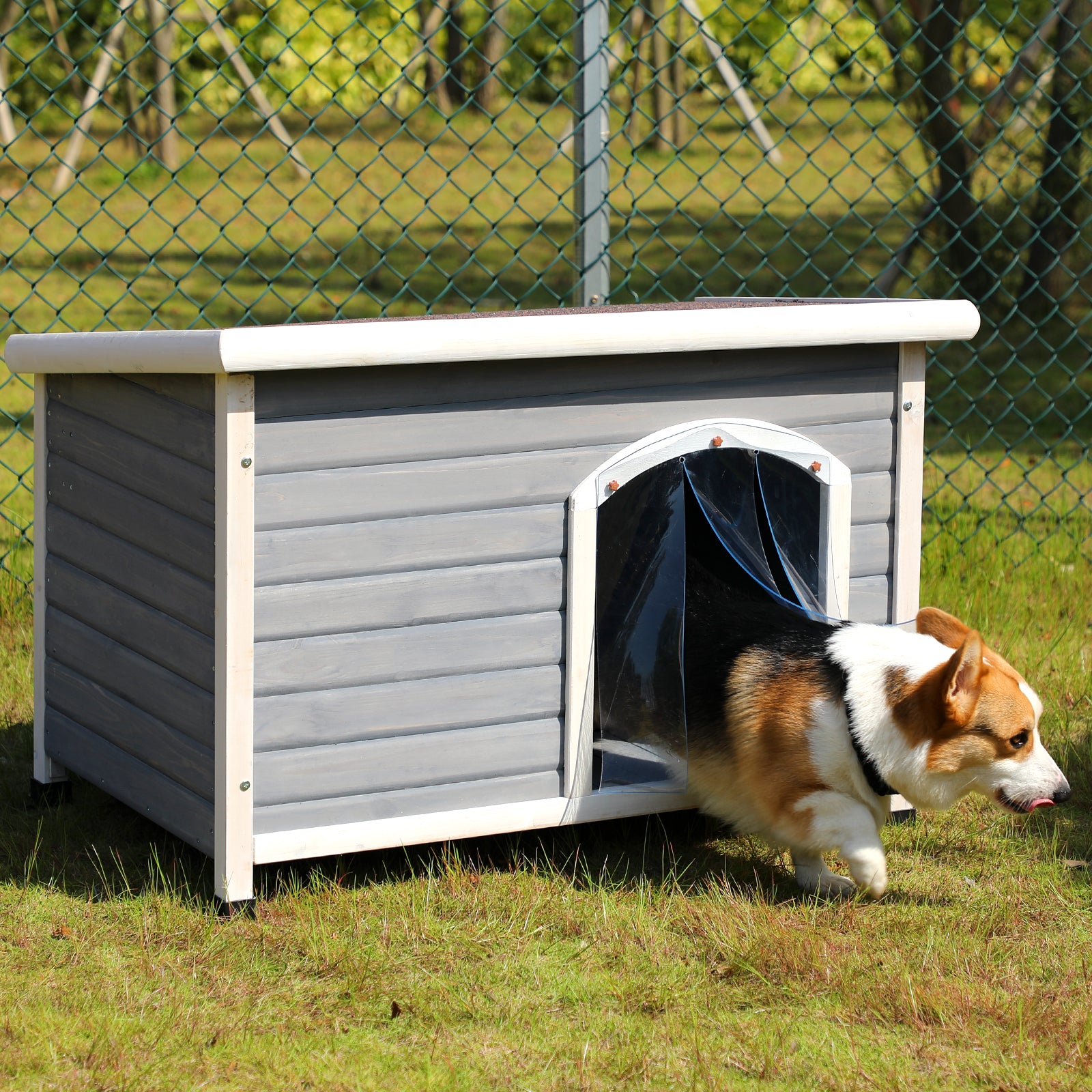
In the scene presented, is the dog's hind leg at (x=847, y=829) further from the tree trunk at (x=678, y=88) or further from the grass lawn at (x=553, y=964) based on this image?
the tree trunk at (x=678, y=88)

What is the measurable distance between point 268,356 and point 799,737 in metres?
1.11

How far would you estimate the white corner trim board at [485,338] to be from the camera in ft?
7.35

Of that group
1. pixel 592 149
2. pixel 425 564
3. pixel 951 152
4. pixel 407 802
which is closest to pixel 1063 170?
pixel 951 152

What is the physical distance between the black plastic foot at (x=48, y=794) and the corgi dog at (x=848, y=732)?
1.34 meters

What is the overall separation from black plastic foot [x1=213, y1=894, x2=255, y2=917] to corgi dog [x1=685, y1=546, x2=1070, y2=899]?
→ 32.8 inches

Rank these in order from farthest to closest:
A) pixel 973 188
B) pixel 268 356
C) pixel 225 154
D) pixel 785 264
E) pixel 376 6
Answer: pixel 376 6
pixel 225 154
pixel 785 264
pixel 973 188
pixel 268 356

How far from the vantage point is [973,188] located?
649cm

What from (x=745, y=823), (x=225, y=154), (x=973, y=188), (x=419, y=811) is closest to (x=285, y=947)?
(x=419, y=811)

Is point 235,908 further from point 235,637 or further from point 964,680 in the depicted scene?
point 964,680

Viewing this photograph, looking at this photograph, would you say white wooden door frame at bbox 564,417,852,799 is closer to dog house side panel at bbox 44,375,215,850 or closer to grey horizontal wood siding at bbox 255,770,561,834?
grey horizontal wood siding at bbox 255,770,561,834

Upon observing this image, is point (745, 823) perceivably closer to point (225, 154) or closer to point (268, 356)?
point (268, 356)

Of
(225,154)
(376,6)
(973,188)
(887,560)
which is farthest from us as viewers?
(376,6)

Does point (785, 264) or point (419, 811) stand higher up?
point (785, 264)

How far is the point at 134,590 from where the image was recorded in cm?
262
